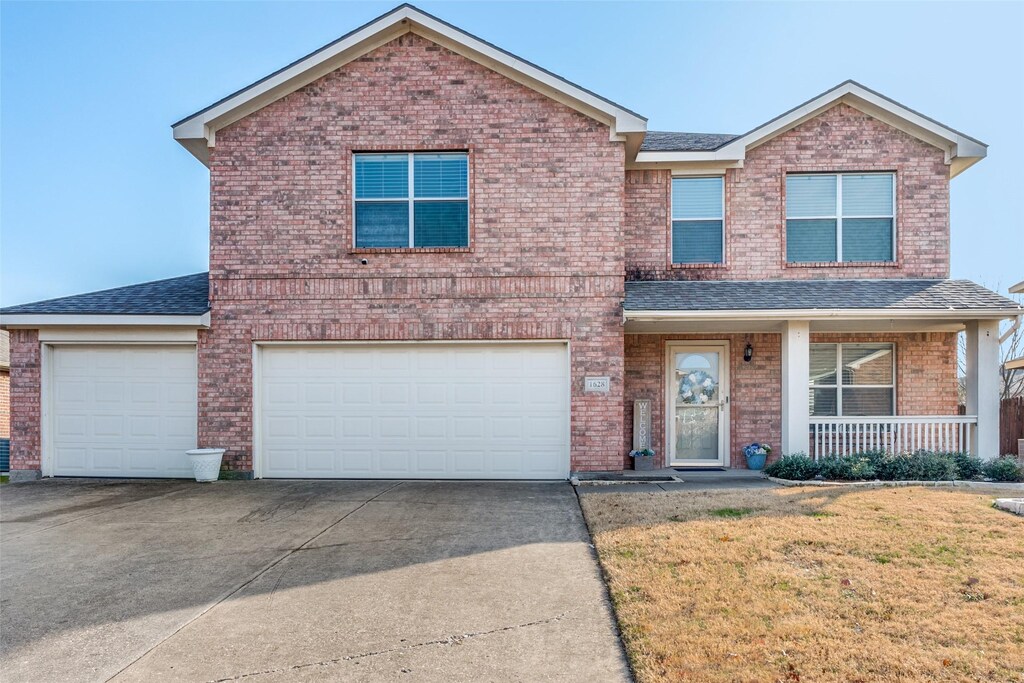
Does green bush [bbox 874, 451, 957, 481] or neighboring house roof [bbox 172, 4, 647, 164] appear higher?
neighboring house roof [bbox 172, 4, 647, 164]

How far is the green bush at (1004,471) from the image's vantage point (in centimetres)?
931

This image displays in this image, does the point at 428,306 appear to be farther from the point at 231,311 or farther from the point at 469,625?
the point at 469,625

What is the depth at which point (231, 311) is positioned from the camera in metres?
10.1

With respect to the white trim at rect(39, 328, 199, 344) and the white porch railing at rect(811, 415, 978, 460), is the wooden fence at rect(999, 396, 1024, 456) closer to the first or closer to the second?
the white porch railing at rect(811, 415, 978, 460)

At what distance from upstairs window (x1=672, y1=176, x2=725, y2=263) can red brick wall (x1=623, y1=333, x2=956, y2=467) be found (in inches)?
62.4

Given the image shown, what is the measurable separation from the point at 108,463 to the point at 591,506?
8321 millimetres

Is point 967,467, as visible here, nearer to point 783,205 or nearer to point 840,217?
point 840,217

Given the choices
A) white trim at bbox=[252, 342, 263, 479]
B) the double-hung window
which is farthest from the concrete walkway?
white trim at bbox=[252, 342, 263, 479]

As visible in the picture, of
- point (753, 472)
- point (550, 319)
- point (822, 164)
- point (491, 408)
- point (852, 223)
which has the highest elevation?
point (822, 164)

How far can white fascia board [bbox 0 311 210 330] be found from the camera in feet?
32.2

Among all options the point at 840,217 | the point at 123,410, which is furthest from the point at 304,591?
the point at 840,217

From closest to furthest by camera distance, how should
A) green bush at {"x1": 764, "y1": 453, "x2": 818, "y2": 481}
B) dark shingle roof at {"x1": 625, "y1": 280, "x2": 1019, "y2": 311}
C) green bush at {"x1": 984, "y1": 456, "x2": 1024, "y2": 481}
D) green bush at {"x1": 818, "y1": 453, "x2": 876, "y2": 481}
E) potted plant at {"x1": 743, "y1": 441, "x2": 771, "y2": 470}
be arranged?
Answer: green bush at {"x1": 984, "y1": 456, "x2": 1024, "y2": 481} → green bush at {"x1": 818, "y1": 453, "x2": 876, "y2": 481} → green bush at {"x1": 764, "y1": 453, "x2": 818, "y2": 481} → dark shingle roof at {"x1": 625, "y1": 280, "x2": 1019, "y2": 311} → potted plant at {"x1": 743, "y1": 441, "x2": 771, "y2": 470}

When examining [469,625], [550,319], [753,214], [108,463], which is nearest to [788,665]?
[469,625]

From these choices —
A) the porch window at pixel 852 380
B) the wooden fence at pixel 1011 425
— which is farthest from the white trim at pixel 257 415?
the wooden fence at pixel 1011 425
